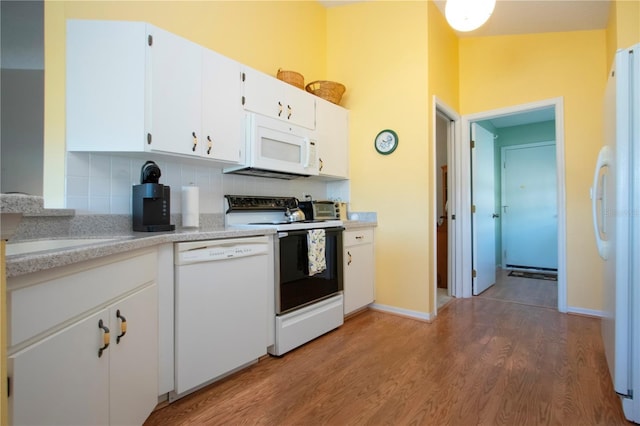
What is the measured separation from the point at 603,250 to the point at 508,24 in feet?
8.50

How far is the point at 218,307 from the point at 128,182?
3.22 feet

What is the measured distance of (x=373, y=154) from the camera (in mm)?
3217

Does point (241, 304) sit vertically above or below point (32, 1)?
below

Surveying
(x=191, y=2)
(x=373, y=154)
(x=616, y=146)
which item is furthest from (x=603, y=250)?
(x=191, y=2)

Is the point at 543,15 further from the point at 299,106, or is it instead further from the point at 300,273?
the point at 300,273

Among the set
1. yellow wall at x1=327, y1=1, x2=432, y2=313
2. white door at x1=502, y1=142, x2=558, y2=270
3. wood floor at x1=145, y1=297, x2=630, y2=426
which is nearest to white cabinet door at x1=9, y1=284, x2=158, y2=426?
wood floor at x1=145, y1=297, x2=630, y2=426

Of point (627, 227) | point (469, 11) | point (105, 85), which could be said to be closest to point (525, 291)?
point (627, 227)

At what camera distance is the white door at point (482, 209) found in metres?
3.73

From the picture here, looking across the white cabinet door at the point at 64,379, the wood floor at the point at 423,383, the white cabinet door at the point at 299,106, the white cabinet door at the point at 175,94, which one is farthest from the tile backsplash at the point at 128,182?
the wood floor at the point at 423,383

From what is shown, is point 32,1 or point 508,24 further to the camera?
point 508,24

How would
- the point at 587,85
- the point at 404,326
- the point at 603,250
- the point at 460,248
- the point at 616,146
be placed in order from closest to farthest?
1. the point at 616,146
2. the point at 603,250
3. the point at 404,326
4. the point at 587,85
5. the point at 460,248

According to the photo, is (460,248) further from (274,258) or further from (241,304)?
(241,304)

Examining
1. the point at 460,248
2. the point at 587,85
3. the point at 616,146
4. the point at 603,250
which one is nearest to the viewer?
the point at 616,146

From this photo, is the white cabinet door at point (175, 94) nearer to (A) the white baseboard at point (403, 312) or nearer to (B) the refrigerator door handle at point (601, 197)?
(A) the white baseboard at point (403, 312)
